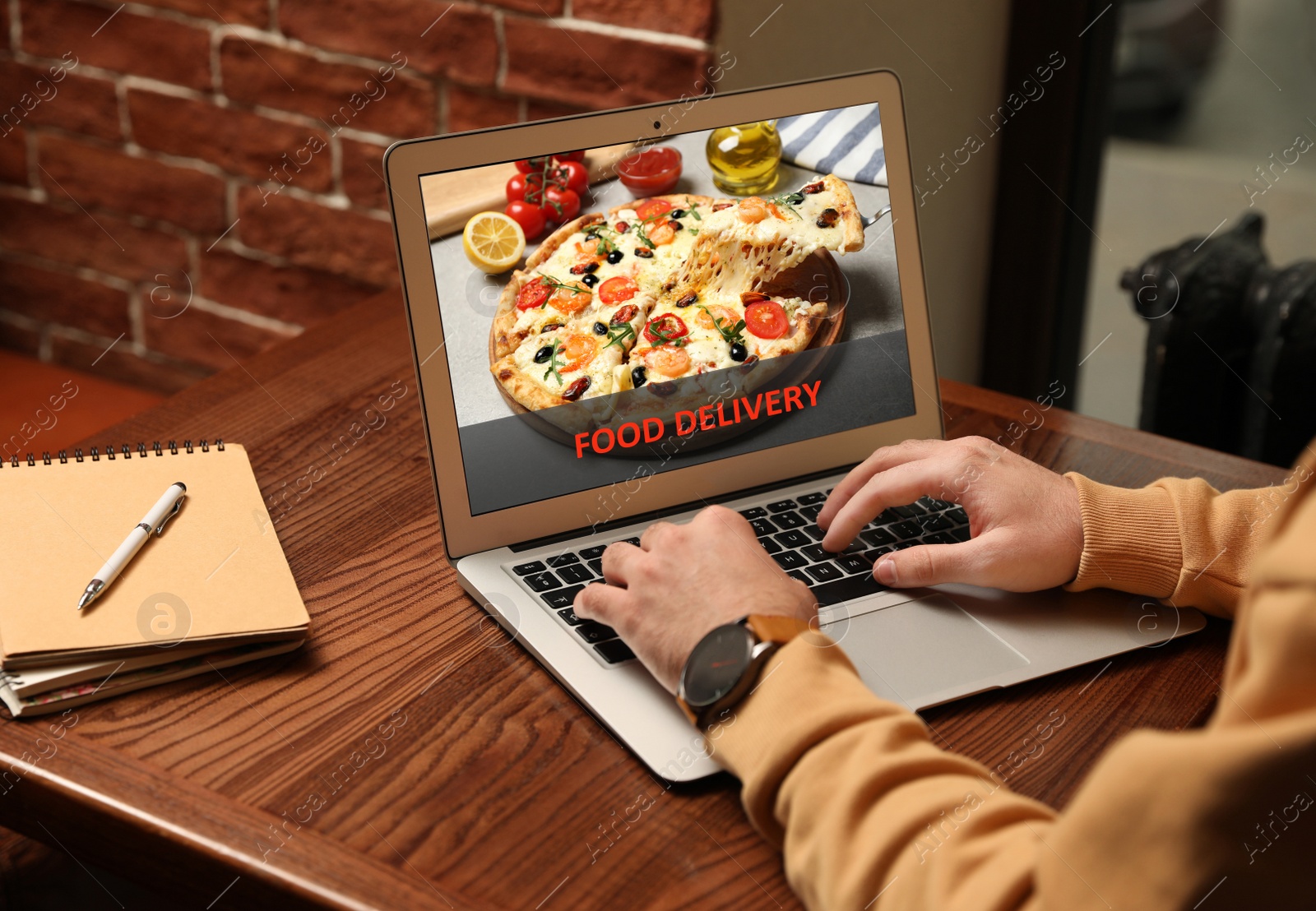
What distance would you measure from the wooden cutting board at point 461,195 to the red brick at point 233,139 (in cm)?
86

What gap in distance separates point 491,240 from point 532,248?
45 mm

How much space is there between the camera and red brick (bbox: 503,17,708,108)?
1.24 metres

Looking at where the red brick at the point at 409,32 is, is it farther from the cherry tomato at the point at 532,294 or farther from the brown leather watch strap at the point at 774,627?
the brown leather watch strap at the point at 774,627

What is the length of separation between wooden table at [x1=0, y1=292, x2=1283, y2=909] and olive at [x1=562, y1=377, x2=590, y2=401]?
0.15m

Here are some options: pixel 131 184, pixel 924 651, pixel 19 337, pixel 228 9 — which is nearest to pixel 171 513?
pixel 924 651

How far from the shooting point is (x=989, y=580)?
0.70m

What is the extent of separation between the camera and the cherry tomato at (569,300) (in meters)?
0.79

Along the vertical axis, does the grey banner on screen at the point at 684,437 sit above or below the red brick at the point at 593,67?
below

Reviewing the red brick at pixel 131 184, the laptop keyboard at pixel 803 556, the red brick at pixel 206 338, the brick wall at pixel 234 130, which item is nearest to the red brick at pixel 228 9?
the brick wall at pixel 234 130

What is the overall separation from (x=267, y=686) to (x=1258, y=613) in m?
0.52

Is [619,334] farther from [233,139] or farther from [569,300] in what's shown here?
[233,139]

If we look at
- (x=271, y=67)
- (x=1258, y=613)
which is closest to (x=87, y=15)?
(x=271, y=67)

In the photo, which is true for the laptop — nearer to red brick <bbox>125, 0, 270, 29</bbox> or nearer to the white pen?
the white pen

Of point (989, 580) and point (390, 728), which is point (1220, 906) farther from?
point (390, 728)
